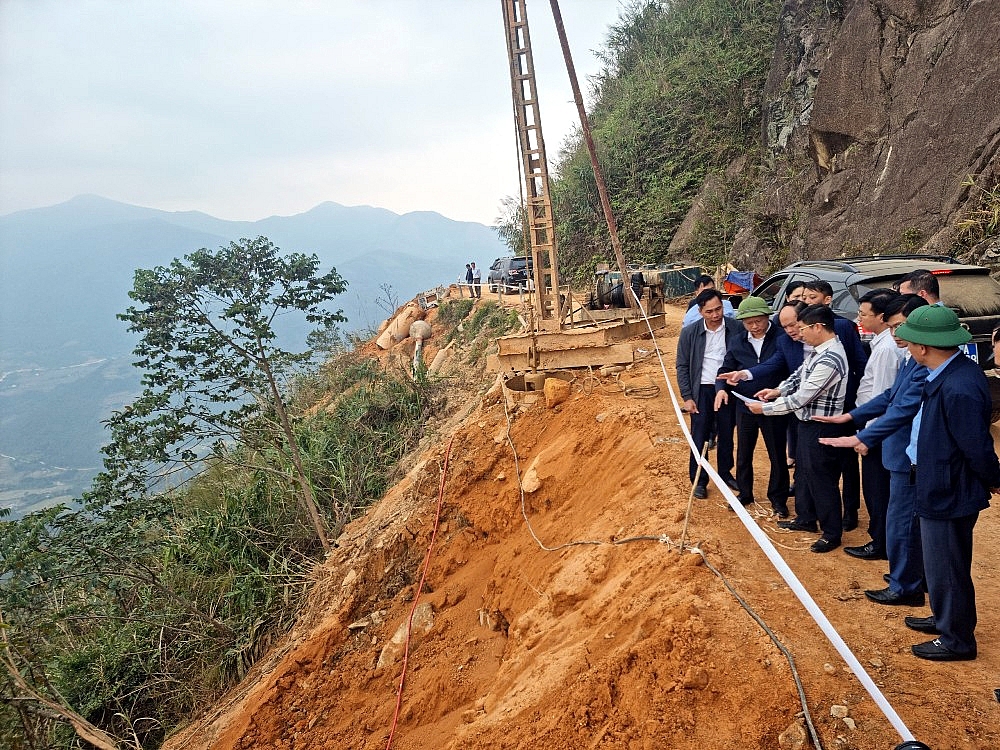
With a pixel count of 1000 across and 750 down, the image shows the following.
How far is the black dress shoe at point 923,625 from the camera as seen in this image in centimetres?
286

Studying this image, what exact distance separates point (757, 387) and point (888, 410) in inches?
44.2

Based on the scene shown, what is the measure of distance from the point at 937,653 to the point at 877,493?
1.14m

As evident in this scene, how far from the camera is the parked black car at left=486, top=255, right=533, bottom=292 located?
1993 cm

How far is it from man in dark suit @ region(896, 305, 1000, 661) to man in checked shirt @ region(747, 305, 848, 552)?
822 mm

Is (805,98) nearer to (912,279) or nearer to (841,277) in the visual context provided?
(841,277)

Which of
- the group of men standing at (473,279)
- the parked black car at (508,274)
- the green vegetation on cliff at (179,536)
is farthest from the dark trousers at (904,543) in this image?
the group of men standing at (473,279)

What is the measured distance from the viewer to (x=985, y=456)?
2537 mm

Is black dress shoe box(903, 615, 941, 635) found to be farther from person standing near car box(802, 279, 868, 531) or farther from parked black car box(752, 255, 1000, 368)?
parked black car box(752, 255, 1000, 368)

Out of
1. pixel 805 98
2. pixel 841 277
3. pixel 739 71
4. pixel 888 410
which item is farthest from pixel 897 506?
pixel 739 71

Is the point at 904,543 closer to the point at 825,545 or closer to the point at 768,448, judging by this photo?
the point at 825,545

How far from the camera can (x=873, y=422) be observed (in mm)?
3098

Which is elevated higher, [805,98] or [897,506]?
[805,98]

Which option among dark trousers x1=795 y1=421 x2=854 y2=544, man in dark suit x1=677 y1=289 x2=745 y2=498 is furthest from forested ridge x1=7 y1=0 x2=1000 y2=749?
dark trousers x1=795 y1=421 x2=854 y2=544

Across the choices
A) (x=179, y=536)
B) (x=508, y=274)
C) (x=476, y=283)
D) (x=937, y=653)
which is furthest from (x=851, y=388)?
(x=476, y=283)
